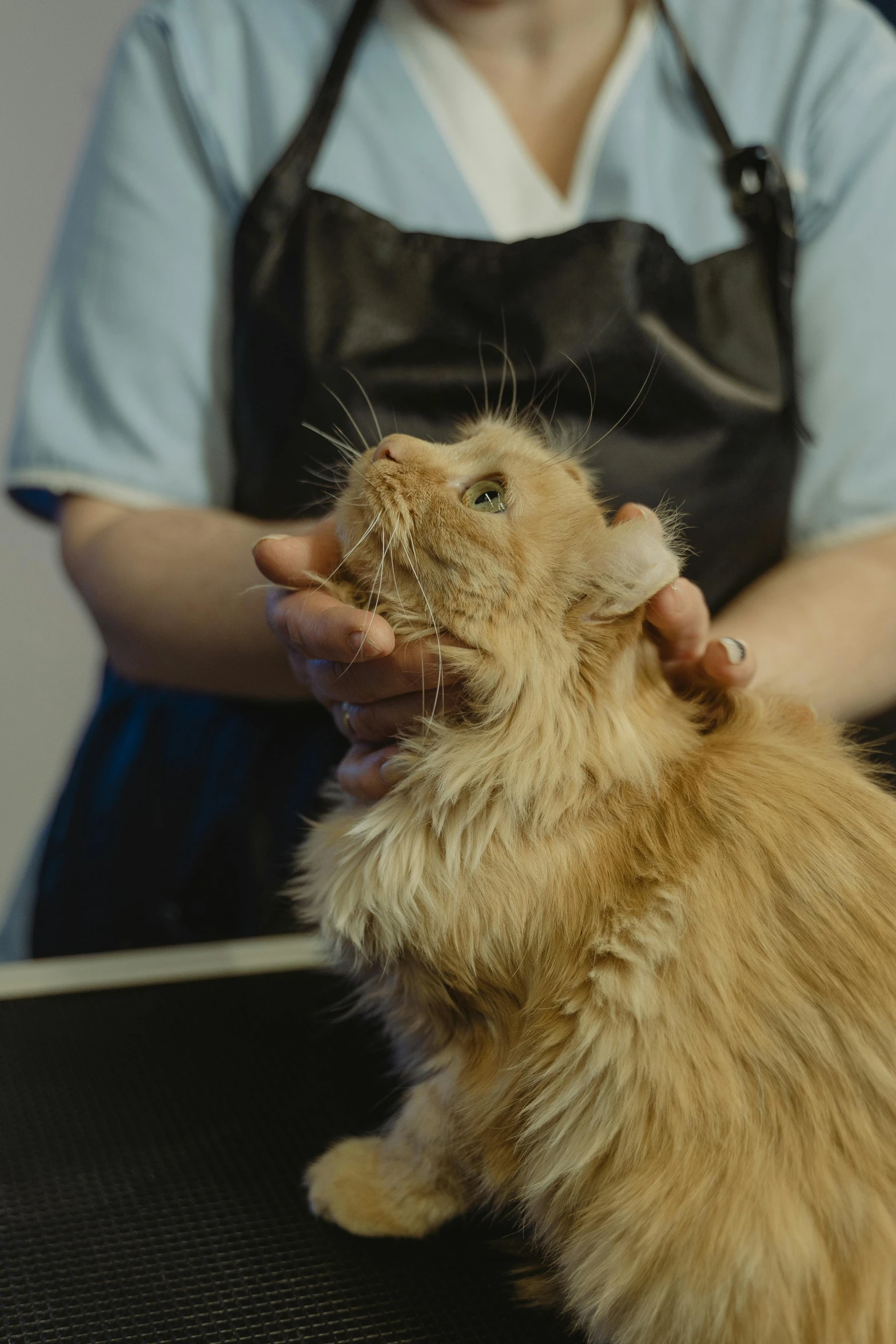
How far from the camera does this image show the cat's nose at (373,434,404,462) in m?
0.72

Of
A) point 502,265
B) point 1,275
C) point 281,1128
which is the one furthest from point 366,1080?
point 1,275

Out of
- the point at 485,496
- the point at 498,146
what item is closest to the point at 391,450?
the point at 485,496

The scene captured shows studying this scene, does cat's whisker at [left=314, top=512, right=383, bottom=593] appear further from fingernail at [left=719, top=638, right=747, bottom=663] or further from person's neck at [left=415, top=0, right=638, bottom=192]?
person's neck at [left=415, top=0, right=638, bottom=192]

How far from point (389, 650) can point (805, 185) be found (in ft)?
2.67

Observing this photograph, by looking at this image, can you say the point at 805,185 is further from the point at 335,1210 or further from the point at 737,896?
the point at 335,1210

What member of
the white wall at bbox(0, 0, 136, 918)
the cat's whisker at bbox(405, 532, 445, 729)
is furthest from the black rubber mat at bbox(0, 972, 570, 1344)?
the white wall at bbox(0, 0, 136, 918)

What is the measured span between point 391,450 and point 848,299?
0.65m

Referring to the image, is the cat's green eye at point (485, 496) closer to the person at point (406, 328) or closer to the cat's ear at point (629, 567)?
the cat's ear at point (629, 567)

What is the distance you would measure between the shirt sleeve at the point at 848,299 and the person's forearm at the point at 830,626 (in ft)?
0.18

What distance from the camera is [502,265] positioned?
103cm

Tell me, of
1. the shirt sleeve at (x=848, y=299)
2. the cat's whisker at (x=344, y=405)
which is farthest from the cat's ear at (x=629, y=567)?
the shirt sleeve at (x=848, y=299)

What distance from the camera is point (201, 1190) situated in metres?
0.74

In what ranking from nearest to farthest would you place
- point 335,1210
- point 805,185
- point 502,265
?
point 335,1210
point 502,265
point 805,185

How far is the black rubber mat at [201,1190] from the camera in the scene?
634 millimetres
